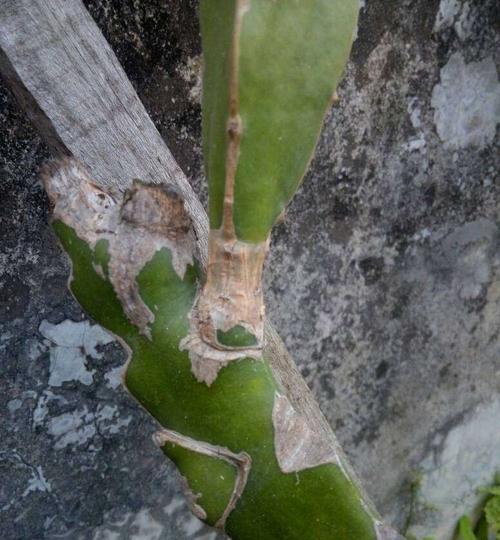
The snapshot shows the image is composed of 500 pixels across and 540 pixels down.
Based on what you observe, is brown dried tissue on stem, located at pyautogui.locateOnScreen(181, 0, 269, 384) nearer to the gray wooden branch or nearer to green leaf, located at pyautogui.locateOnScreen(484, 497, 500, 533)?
the gray wooden branch

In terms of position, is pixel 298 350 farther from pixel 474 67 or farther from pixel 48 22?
pixel 48 22

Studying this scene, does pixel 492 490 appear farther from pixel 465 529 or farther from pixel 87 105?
pixel 87 105

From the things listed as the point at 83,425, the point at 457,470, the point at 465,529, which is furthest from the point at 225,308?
the point at 465,529

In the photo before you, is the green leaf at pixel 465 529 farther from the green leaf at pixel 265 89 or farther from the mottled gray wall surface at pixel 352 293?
the green leaf at pixel 265 89

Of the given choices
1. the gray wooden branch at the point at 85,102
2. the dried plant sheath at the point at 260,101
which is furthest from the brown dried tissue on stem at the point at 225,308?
the gray wooden branch at the point at 85,102

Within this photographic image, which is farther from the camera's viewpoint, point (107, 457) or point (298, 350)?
point (298, 350)

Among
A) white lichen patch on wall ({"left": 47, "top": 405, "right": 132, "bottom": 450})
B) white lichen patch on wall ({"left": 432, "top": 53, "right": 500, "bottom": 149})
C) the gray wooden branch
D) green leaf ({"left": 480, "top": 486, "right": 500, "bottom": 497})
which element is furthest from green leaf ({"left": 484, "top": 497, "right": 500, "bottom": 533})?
the gray wooden branch

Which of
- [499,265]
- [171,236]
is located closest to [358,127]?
[499,265]
